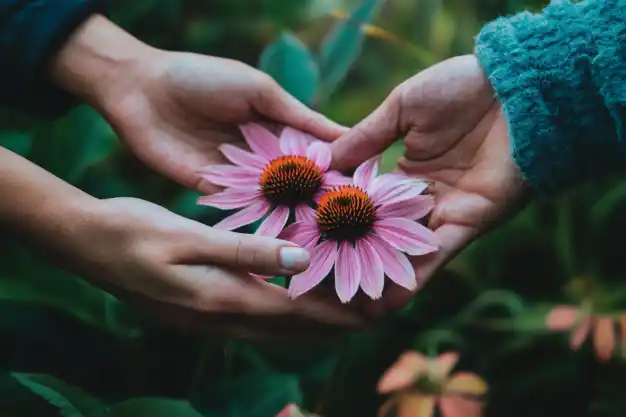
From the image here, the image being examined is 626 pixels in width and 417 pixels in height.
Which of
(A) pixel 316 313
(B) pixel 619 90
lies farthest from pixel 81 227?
(B) pixel 619 90

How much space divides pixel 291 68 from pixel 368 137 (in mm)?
151

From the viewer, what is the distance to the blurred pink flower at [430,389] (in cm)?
50

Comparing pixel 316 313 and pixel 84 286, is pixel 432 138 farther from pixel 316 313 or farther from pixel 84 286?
pixel 84 286

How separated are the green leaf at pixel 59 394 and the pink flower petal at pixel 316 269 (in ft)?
0.45

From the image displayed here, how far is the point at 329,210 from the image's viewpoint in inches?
16.0

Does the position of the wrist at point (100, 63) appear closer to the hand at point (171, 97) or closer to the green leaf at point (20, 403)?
the hand at point (171, 97)

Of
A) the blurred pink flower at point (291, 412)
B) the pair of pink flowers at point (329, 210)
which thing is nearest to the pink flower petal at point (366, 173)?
the pair of pink flowers at point (329, 210)

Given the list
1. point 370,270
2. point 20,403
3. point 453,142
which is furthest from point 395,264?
point 20,403

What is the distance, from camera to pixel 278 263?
0.36 metres

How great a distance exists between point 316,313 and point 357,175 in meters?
0.10

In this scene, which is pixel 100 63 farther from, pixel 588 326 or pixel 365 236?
pixel 588 326

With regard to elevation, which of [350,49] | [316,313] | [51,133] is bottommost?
[316,313]

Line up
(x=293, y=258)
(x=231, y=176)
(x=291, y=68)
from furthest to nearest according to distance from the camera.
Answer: (x=291, y=68) < (x=231, y=176) < (x=293, y=258)

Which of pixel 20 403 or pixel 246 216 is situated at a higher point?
pixel 246 216
